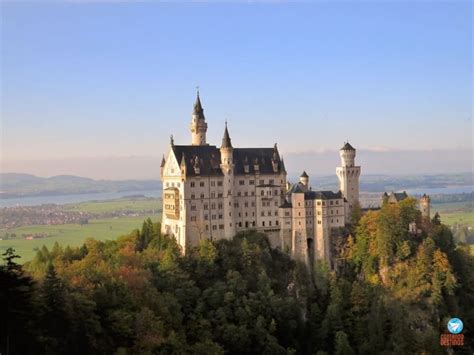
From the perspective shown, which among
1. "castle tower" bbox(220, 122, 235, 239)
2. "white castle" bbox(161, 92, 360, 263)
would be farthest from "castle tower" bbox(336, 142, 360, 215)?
"castle tower" bbox(220, 122, 235, 239)

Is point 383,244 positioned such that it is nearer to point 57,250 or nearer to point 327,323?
point 327,323

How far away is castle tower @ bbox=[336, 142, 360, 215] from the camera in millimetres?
96750

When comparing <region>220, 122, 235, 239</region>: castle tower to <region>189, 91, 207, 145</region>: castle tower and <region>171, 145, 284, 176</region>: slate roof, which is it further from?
<region>189, 91, 207, 145</region>: castle tower

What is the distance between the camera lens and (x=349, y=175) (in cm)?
9719

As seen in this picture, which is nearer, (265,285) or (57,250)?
(265,285)

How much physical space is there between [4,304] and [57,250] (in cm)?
4586

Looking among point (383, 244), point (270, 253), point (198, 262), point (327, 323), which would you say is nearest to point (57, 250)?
point (198, 262)

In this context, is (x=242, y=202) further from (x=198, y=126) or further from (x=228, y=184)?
(x=198, y=126)

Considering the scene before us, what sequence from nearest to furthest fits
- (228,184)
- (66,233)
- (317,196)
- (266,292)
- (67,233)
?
(266,292)
(228,184)
(317,196)
(66,233)
(67,233)

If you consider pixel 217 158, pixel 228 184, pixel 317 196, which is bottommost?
pixel 317 196

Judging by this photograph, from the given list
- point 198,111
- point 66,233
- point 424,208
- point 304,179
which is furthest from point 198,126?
point 66,233

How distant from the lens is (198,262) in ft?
275

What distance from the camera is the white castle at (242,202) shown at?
8762 centimetres

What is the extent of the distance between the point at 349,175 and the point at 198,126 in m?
25.1
